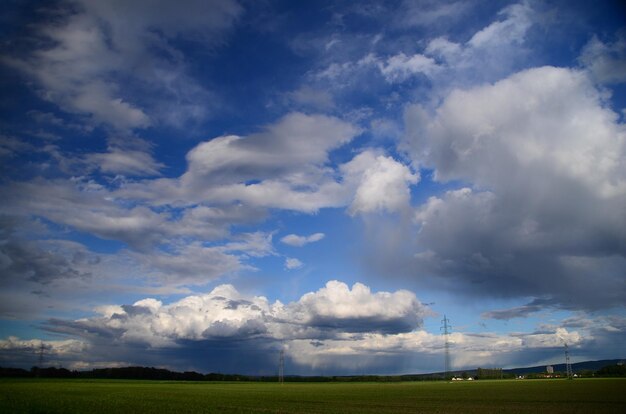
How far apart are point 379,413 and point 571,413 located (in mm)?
21137

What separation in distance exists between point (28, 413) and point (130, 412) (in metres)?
9.25

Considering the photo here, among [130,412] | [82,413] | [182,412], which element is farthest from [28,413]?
[182,412]

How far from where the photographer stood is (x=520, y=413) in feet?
160

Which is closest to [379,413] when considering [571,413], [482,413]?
[482,413]

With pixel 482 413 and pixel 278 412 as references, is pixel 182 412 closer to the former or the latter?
pixel 278 412

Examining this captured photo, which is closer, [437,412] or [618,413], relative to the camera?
[618,413]

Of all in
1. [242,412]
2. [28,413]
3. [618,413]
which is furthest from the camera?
[242,412]

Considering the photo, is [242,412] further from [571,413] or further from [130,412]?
[571,413]

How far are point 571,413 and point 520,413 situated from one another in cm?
622

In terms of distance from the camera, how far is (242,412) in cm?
5072

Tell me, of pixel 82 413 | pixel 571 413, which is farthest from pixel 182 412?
pixel 571 413

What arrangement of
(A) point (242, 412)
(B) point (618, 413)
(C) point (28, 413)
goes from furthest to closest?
(A) point (242, 412) < (B) point (618, 413) < (C) point (28, 413)

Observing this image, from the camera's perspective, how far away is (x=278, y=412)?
51.9m

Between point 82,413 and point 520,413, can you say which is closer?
point 82,413
